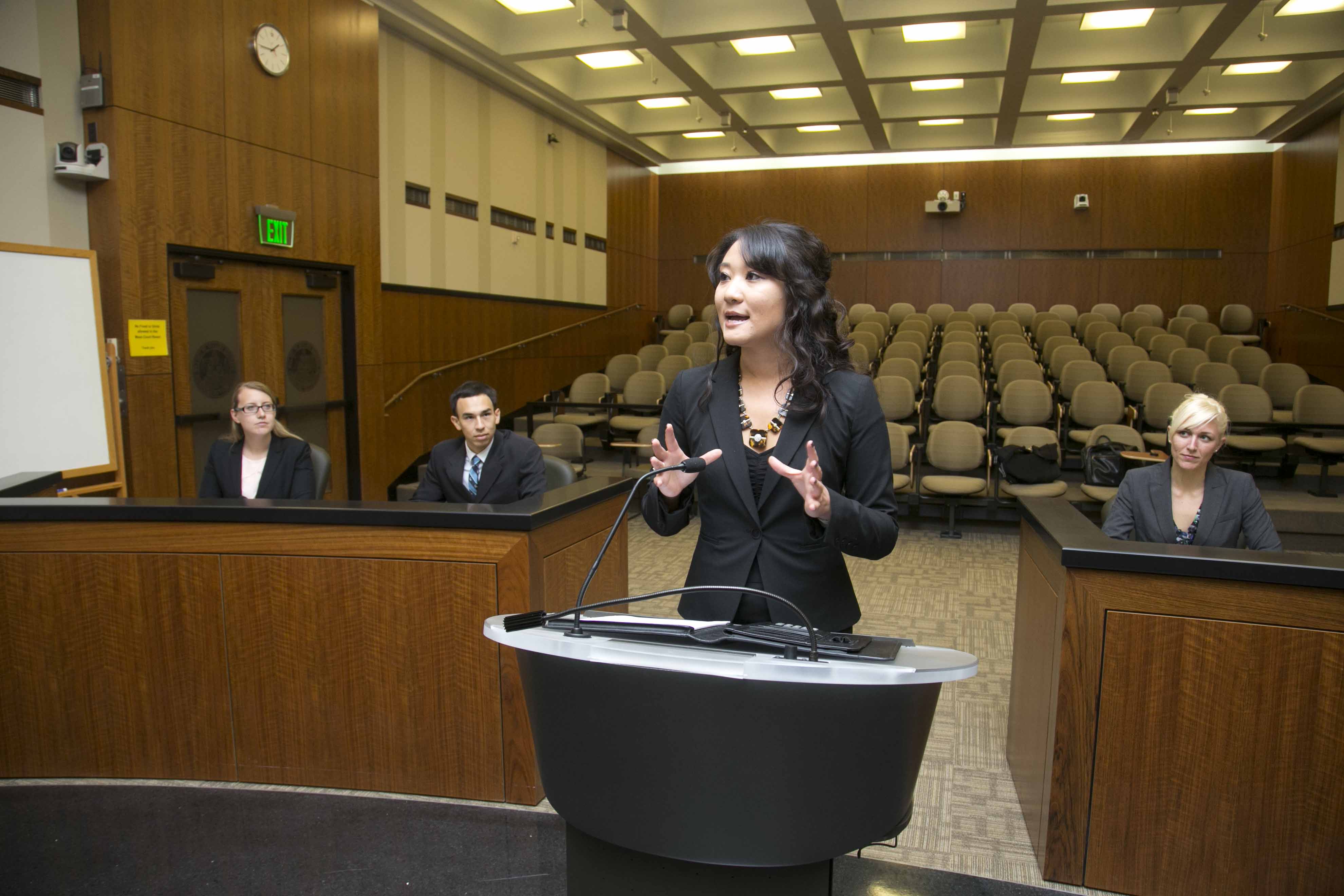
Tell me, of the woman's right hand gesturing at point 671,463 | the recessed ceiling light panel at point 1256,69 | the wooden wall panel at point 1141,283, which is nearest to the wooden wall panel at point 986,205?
the wooden wall panel at point 1141,283

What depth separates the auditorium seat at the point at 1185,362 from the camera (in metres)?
8.11

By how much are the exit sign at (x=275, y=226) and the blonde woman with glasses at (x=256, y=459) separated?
8.66ft

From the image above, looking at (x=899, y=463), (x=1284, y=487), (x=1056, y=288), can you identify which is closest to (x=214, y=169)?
(x=899, y=463)

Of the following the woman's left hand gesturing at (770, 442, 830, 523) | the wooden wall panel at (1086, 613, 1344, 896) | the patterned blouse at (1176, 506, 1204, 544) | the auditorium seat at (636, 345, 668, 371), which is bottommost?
the wooden wall panel at (1086, 613, 1344, 896)

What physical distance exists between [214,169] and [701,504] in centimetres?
489

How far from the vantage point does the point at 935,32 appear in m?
8.35

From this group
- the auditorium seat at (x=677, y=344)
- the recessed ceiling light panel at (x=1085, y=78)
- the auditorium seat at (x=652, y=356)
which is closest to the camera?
the recessed ceiling light panel at (x=1085, y=78)

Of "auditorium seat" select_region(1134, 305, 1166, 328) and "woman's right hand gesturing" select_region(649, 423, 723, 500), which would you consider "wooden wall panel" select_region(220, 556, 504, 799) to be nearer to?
"woman's right hand gesturing" select_region(649, 423, 723, 500)

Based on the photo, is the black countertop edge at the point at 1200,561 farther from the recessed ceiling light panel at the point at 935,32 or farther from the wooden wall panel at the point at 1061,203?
the wooden wall panel at the point at 1061,203

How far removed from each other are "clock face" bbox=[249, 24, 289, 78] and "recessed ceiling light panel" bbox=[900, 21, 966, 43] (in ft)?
17.6

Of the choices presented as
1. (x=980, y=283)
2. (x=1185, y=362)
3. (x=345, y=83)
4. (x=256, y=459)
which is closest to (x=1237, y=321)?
(x=980, y=283)

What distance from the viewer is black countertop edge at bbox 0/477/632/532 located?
88.4 inches

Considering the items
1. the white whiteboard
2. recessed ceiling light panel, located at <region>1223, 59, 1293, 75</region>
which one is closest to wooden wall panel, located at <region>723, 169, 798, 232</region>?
recessed ceiling light panel, located at <region>1223, 59, 1293, 75</region>

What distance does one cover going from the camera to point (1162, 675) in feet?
6.35
